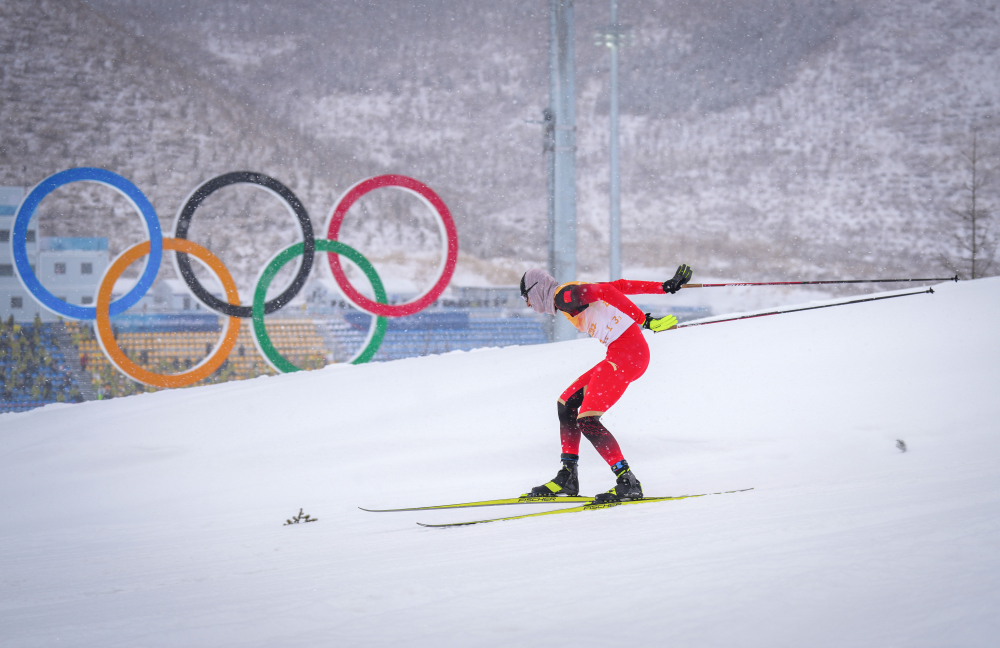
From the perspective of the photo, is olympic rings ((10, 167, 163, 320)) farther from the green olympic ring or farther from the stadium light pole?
the stadium light pole

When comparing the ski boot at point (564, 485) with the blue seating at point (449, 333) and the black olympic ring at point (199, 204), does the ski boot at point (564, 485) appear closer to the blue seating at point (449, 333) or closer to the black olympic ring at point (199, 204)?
the black olympic ring at point (199, 204)

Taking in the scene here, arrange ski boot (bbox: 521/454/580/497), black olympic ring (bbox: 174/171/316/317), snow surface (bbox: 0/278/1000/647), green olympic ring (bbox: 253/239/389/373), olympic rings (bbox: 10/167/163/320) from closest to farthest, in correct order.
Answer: snow surface (bbox: 0/278/1000/647), ski boot (bbox: 521/454/580/497), olympic rings (bbox: 10/167/163/320), black olympic ring (bbox: 174/171/316/317), green olympic ring (bbox: 253/239/389/373)

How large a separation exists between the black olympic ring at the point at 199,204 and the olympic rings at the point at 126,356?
0.21 meters

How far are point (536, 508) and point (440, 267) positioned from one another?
793 cm

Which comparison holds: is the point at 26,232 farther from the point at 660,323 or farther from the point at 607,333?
the point at 660,323

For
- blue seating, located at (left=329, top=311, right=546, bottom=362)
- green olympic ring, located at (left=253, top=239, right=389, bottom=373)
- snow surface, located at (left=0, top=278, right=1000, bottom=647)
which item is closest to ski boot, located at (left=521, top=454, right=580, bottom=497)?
snow surface, located at (left=0, top=278, right=1000, bottom=647)

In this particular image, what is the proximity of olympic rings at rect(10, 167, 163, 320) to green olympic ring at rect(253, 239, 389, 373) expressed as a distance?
1729 millimetres

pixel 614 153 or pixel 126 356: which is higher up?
pixel 614 153

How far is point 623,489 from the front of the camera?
3.91 meters

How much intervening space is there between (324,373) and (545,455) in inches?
156

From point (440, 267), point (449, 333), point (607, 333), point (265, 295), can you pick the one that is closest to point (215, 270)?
point (265, 295)

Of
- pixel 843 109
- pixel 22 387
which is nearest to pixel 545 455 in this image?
pixel 22 387

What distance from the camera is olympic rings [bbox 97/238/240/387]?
34.6 ft

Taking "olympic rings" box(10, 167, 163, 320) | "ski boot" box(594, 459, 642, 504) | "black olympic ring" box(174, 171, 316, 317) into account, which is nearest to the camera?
"ski boot" box(594, 459, 642, 504)
